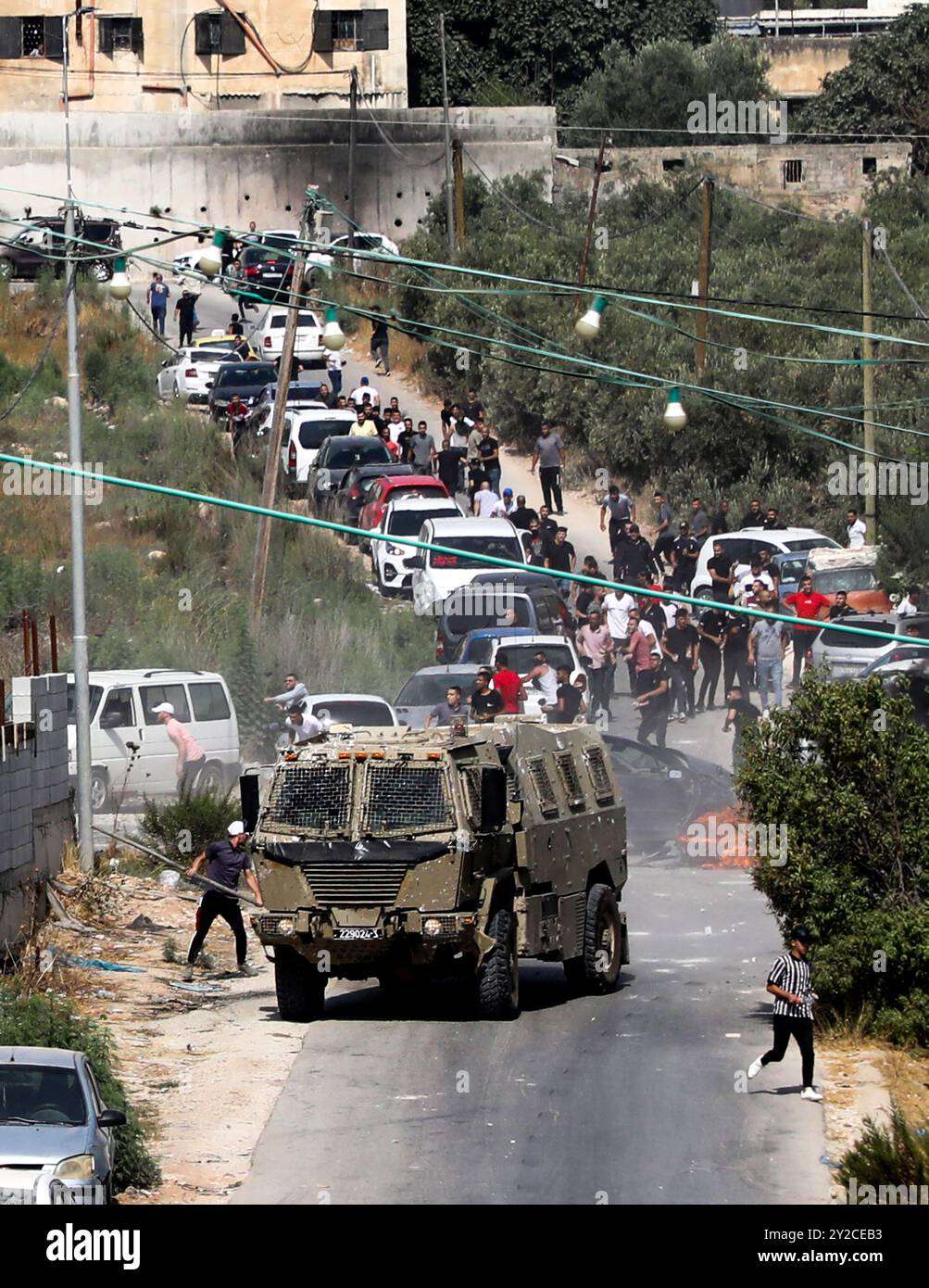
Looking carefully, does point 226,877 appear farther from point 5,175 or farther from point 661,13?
point 661,13

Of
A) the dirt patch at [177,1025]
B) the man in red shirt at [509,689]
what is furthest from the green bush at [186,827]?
the man in red shirt at [509,689]

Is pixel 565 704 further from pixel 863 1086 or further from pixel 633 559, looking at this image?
pixel 863 1086

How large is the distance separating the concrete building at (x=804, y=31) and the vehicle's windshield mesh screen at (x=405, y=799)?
69.7 meters

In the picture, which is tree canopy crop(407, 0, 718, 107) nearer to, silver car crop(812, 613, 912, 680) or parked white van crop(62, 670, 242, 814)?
silver car crop(812, 613, 912, 680)

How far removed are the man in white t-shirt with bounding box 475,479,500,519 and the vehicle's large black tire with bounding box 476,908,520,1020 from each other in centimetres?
2089

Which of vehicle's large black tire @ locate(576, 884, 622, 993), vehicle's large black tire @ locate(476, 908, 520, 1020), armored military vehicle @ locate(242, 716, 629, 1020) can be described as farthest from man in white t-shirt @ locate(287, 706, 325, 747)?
vehicle's large black tire @ locate(476, 908, 520, 1020)

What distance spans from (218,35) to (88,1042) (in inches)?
2408

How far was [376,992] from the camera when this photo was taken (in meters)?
18.9

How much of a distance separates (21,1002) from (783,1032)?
17.1ft

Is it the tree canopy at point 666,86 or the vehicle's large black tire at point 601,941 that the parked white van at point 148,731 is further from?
the tree canopy at point 666,86

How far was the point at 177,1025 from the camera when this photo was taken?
57.1 feet

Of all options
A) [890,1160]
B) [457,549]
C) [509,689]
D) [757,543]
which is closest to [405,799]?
[890,1160]

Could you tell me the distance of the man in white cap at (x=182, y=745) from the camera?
26.8 m

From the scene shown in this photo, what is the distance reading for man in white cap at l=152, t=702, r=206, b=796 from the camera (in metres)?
26.8
